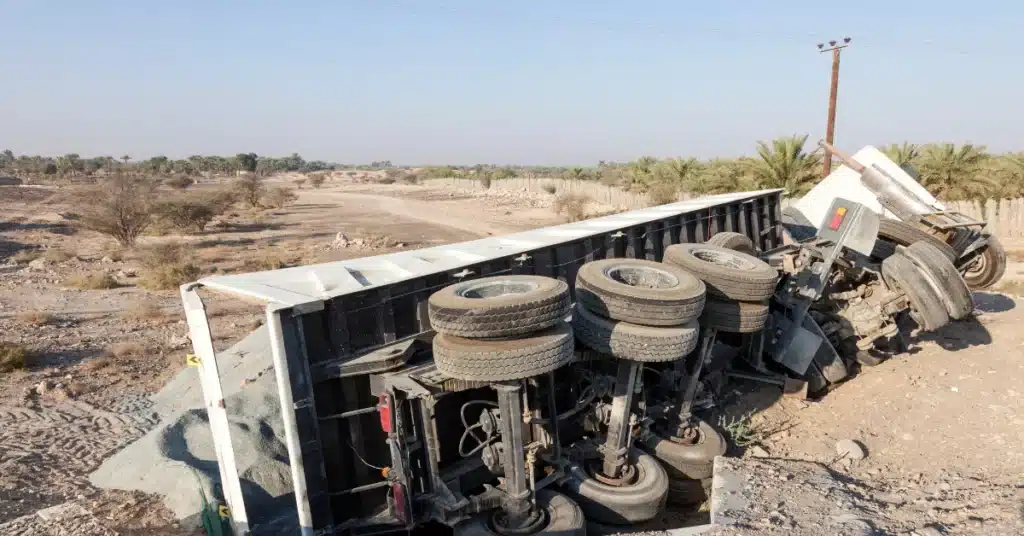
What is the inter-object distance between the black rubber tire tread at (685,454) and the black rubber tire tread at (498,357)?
2023 mm

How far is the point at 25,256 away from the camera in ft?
57.3

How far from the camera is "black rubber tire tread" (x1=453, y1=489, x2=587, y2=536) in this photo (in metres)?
3.96

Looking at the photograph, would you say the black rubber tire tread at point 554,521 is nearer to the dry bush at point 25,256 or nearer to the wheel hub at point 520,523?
the wheel hub at point 520,523

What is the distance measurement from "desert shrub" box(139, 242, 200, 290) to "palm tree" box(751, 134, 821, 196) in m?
17.8

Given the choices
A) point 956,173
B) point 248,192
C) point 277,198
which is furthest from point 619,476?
point 277,198

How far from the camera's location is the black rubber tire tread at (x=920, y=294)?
6.07m

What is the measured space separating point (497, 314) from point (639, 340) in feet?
3.99

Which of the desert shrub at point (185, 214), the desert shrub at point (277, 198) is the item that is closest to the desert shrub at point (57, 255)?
the desert shrub at point (185, 214)

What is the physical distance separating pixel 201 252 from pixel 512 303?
19.0 meters

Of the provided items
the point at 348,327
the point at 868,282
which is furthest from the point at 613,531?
the point at 868,282

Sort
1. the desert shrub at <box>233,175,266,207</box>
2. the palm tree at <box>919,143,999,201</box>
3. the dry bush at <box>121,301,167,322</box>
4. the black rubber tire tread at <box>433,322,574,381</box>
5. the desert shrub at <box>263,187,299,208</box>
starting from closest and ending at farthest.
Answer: the black rubber tire tread at <box>433,322,574,381</box>, the dry bush at <box>121,301,167,322</box>, the palm tree at <box>919,143,999,201</box>, the desert shrub at <box>233,175,266,207</box>, the desert shrub at <box>263,187,299,208</box>

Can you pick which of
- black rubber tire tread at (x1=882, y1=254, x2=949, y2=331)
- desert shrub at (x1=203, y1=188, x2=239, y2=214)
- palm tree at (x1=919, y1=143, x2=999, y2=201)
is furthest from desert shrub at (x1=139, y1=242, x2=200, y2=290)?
palm tree at (x1=919, y1=143, x2=999, y2=201)

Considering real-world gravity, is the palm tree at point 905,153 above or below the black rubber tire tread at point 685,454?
above

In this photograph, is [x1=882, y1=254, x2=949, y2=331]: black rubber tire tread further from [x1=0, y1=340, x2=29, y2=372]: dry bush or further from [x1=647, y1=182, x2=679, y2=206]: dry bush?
[x1=647, y1=182, x2=679, y2=206]: dry bush
